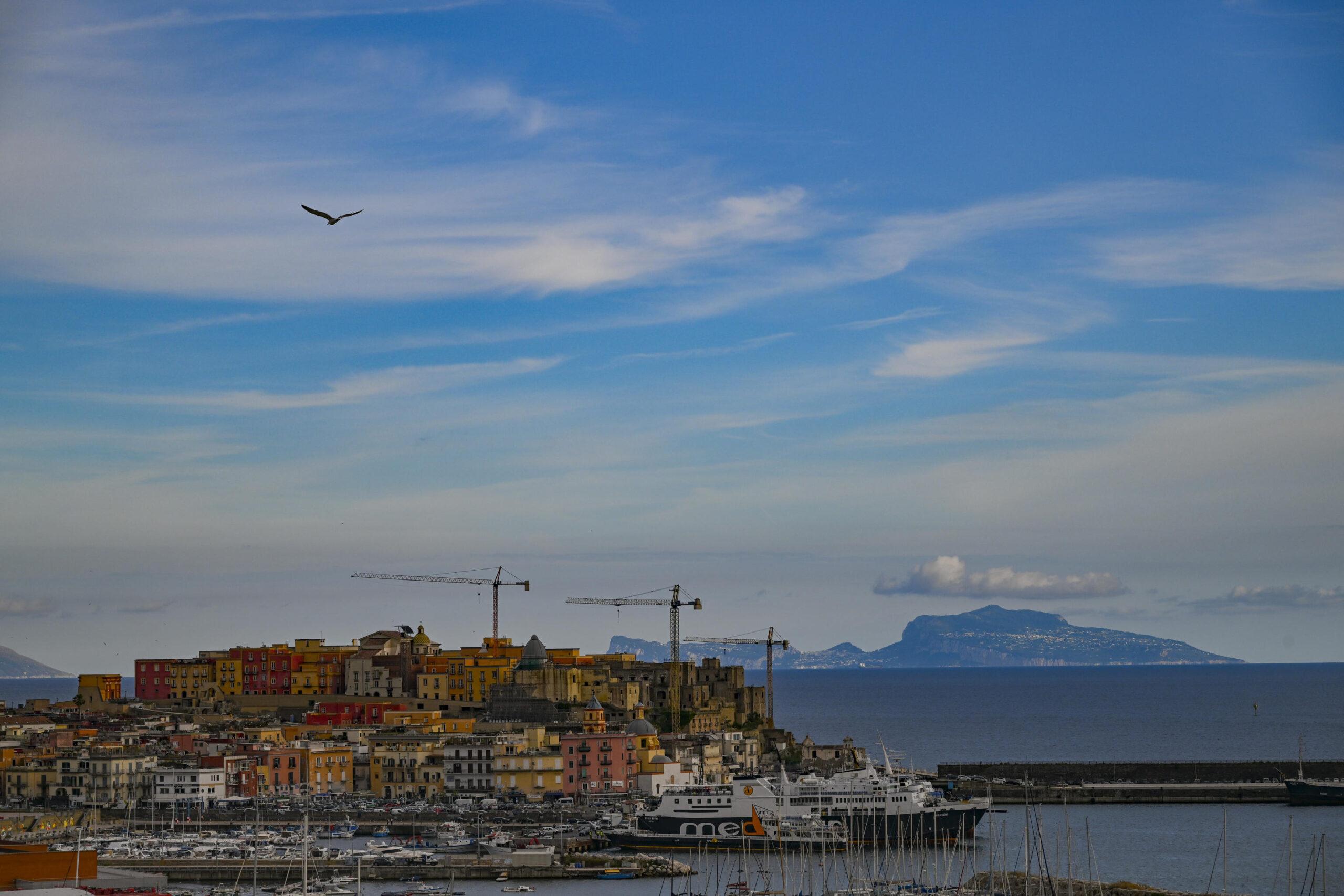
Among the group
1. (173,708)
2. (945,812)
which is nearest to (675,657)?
(173,708)

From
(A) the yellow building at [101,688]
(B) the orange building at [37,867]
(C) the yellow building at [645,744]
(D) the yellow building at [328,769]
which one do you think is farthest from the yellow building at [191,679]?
(B) the orange building at [37,867]

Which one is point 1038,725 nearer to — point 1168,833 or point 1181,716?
point 1181,716

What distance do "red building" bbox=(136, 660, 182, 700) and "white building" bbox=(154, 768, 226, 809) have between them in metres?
31.2

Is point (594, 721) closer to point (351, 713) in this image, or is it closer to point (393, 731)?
point (393, 731)

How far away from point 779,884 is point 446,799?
24.7 metres

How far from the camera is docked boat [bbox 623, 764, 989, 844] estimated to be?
64.1 metres

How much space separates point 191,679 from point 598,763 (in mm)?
35849

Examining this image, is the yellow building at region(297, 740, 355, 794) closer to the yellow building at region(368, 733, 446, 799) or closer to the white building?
the yellow building at region(368, 733, 446, 799)

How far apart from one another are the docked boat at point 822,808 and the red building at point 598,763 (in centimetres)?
1065

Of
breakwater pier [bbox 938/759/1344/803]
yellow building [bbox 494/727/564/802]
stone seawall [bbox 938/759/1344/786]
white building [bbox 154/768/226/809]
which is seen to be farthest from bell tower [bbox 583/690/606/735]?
white building [bbox 154/768/226/809]

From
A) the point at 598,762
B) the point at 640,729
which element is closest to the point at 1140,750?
the point at 640,729

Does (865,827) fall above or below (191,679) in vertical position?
below

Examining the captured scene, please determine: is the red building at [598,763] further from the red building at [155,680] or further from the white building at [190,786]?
the red building at [155,680]

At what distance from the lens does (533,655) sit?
→ 96938 mm
